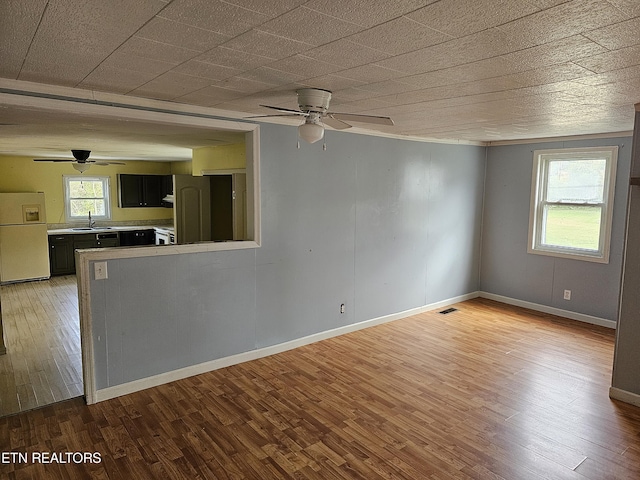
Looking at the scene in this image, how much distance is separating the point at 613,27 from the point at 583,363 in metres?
3.39

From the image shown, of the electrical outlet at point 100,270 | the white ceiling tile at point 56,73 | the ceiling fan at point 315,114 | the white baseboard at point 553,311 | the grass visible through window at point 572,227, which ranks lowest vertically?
the white baseboard at point 553,311

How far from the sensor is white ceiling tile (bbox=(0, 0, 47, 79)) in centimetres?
153

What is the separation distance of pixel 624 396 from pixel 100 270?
412 cm

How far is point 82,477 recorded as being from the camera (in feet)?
7.85

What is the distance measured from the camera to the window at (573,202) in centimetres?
504

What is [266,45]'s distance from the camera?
6.28 ft

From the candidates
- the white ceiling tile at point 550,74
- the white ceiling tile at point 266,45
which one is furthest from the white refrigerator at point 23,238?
the white ceiling tile at point 550,74

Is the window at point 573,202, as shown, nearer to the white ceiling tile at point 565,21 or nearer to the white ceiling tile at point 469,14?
the white ceiling tile at point 565,21

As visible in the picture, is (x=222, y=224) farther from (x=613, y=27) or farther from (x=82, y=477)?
(x=613, y=27)

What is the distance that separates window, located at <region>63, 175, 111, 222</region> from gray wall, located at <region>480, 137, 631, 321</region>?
24.0ft

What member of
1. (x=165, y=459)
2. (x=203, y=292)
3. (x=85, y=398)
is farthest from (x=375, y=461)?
(x=85, y=398)

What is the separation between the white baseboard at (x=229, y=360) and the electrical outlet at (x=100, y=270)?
34.1 inches

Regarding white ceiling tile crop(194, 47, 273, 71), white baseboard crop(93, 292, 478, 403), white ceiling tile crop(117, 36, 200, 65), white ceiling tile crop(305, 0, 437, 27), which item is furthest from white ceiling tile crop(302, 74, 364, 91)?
white baseboard crop(93, 292, 478, 403)

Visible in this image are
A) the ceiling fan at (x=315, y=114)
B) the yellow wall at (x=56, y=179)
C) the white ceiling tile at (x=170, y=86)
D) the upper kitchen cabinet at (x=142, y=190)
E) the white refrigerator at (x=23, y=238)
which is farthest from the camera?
the upper kitchen cabinet at (x=142, y=190)
